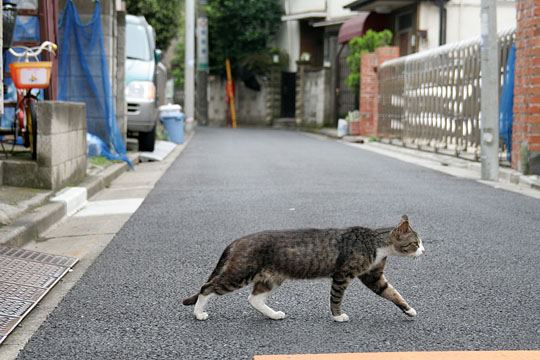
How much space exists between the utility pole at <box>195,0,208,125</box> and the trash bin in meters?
18.4

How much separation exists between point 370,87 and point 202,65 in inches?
616

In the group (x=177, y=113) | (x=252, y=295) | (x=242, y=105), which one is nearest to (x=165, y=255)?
(x=252, y=295)

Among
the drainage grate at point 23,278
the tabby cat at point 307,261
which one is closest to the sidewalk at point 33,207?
the drainage grate at point 23,278

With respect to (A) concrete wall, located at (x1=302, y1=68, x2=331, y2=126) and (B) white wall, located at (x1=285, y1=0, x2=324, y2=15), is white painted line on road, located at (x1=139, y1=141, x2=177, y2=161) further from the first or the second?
(B) white wall, located at (x1=285, y1=0, x2=324, y2=15)

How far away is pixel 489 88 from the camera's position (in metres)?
13.5

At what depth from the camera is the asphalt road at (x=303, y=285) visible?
4.44m

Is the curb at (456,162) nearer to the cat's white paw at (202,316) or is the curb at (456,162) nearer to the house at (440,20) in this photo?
the house at (440,20)

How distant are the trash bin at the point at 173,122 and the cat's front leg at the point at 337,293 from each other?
18413 mm

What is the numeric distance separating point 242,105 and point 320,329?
131ft

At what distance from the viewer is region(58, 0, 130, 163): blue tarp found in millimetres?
14344

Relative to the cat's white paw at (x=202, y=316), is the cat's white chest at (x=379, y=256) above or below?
above

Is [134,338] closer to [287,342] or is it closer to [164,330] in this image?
[164,330]

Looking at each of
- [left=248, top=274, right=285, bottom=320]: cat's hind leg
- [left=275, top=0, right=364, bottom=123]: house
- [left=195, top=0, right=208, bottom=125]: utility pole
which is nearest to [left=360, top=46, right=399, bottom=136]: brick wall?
[left=275, top=0, right=364, bottom=123]: house

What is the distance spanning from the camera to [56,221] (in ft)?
28.4
